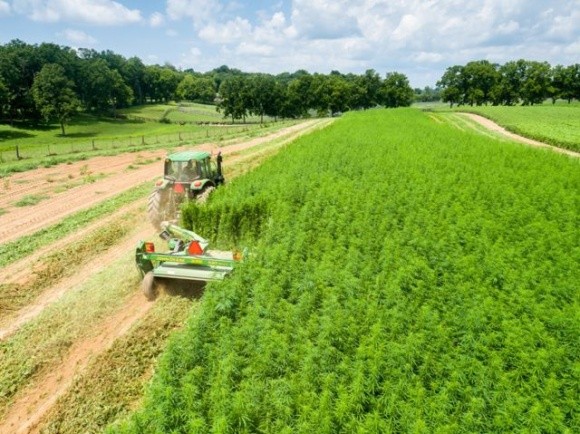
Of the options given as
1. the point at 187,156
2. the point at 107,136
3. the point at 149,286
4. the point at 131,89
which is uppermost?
the point at 131,89

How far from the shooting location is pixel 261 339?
6.20m

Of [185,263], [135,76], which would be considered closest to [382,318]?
[185,263]

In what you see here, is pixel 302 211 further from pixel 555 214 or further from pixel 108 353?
pixel 555 214

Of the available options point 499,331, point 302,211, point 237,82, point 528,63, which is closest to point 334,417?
point 499,331

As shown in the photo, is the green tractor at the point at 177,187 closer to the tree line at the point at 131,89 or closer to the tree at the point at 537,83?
the tree line at the point at 131,89

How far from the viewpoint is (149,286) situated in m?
9.35

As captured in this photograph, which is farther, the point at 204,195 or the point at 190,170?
the point at 190,170

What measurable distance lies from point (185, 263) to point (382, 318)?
4451 millimetres

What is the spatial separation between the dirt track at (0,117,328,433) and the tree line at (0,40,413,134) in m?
43.3

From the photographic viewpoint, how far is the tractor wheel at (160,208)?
12.8 metres

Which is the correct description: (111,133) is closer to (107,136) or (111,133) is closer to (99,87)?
(107,136)

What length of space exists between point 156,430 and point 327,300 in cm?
327

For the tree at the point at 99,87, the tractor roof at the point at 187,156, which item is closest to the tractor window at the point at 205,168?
the tractor roof at the point at 187,156

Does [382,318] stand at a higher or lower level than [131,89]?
lower
